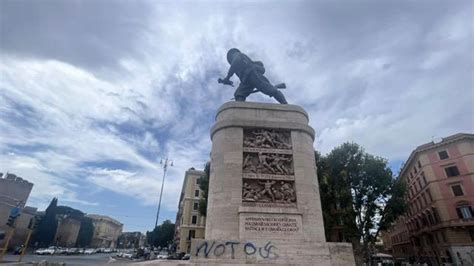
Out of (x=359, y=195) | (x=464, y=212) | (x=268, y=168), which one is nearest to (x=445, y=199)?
(x=464, y=212)

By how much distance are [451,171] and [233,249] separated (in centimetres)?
4169

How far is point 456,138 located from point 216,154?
4083cm

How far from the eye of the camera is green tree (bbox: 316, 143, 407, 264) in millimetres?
27109

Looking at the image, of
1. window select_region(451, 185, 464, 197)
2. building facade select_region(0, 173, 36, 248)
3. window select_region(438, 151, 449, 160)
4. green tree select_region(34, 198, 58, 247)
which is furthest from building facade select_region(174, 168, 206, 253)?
window select_region(438, 151, 449, 160)

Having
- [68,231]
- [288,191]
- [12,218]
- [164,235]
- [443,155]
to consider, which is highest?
[443,155]

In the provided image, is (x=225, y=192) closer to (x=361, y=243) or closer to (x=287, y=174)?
(x=287, y=174)

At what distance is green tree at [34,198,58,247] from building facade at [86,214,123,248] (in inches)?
1475

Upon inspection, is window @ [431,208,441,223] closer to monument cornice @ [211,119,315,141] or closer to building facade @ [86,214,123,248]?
monument cornice @ [211,119,315,141]

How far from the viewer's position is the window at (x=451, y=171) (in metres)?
36.8

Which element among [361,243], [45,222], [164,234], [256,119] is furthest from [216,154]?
[164,234]

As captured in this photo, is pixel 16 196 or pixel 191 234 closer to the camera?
pixel 16 196

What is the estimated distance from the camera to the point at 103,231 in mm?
113812

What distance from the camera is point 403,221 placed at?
→ 5878cm

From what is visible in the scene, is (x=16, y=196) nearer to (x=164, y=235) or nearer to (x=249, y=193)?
(x=164, y=235)
